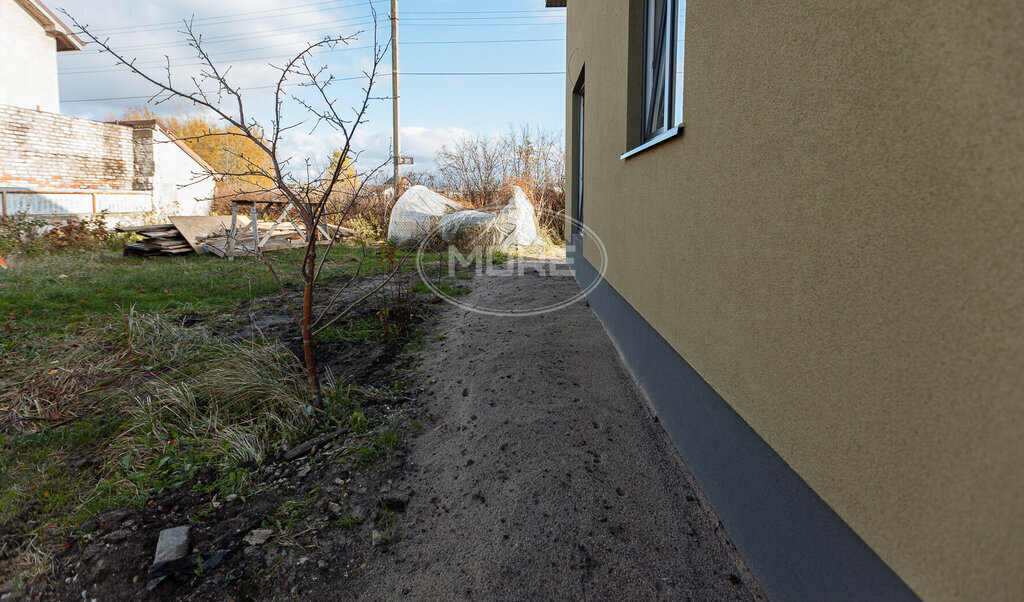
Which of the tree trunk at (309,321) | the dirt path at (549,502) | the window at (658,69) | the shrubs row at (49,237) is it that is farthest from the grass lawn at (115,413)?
the shrubs row at (49,237)

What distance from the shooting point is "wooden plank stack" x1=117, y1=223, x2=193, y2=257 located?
9.98 meters

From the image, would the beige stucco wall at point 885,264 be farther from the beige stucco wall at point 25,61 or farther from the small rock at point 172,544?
the beige stucco wall at point 25,61

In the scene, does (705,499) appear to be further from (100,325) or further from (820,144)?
(100,325)

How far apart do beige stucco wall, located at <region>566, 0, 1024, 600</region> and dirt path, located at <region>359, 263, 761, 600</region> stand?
62cm

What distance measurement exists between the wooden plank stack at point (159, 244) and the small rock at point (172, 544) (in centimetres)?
930

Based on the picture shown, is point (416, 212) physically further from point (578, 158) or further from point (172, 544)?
point (172, 544)

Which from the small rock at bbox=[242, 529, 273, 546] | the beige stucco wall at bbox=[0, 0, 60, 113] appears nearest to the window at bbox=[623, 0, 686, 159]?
the small rock at bbox=[242, 529, 273, 546]

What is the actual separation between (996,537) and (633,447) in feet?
6.18

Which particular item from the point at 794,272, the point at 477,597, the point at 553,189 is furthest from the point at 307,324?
the point at 553,189

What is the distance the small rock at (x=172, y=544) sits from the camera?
2133 mm

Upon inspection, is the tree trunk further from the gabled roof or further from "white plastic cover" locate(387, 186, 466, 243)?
the gabled roof

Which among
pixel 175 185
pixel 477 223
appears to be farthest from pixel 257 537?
pixel 175 185

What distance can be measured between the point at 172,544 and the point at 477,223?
8446mm

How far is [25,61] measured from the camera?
57.9 feet
